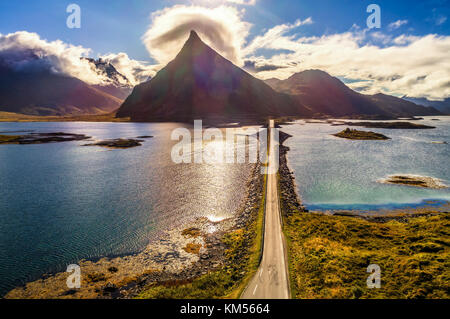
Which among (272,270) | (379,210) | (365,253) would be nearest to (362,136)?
(379,210)

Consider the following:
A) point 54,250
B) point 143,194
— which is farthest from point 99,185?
point 54,250

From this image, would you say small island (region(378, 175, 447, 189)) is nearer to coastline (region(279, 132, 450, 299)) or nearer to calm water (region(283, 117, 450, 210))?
calm water (region(283, 117, 450, 210))

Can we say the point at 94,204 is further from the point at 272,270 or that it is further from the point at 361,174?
the point at 361,174

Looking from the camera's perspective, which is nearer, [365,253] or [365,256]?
[365,256]

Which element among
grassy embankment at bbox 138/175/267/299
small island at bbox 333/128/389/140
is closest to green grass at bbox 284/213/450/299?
grassy embankment at bbox 138/175/267/299

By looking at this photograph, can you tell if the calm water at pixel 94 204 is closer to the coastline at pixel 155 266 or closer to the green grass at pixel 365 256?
the coastline at pixel 155 266

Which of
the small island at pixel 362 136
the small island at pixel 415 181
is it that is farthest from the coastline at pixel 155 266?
the small island at pixel 362 136
